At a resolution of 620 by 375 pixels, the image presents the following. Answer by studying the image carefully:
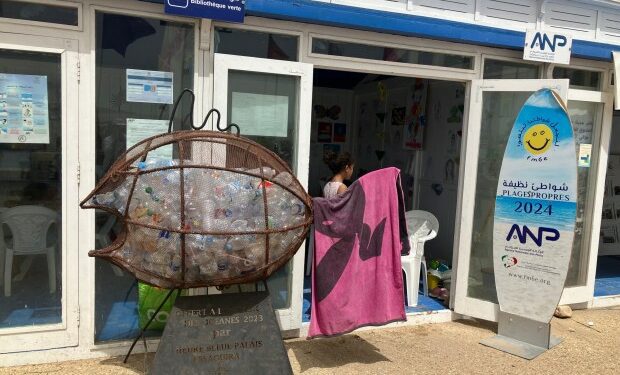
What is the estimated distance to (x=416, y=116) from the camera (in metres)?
7.14

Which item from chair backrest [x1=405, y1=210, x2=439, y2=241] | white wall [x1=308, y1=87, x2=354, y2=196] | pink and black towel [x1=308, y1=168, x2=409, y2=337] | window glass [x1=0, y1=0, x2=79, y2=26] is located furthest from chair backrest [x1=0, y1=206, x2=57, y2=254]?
white wall [x1=308, y1=87, x2=354, y2=196]

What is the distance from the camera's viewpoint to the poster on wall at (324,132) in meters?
8.38

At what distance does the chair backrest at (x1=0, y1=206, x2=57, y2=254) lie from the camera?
3508mm

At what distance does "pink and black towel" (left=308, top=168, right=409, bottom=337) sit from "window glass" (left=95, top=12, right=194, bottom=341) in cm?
129

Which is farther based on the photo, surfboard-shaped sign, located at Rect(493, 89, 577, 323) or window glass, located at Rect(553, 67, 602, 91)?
window glass, located at Rect(553, 67, 602, 91)

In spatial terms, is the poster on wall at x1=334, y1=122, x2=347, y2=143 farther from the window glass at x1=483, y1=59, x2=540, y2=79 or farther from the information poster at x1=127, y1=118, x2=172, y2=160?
the information poster at x1=127, y1=118, x2=172, y2=160

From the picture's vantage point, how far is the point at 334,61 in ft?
13.6

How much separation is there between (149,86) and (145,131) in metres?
0.33

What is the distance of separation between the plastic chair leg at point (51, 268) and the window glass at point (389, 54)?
2.53 m

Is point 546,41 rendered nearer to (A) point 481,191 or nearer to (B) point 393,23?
(A) point 481,191

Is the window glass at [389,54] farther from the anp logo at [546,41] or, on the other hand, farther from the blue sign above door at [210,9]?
the blue sign above door at [210,9]

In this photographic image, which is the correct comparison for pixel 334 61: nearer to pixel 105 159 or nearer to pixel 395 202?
pixel 395 202

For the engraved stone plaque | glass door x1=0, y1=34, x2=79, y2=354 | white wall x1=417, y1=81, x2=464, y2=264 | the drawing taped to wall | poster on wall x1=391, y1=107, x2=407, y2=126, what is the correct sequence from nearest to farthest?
the engraved stone plaque < glass door x1=0, y1=34, x2=79, y2=354 < white wall x1=417, y1=81, x2=464, y2=264 < poster on wall x1=391, y1=107, x2=407, y2=126 < the drawing taped to wall

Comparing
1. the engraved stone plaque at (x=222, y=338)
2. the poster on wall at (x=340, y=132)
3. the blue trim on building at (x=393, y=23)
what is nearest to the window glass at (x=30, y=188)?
the blue trim on building at (x=393, y=23)
